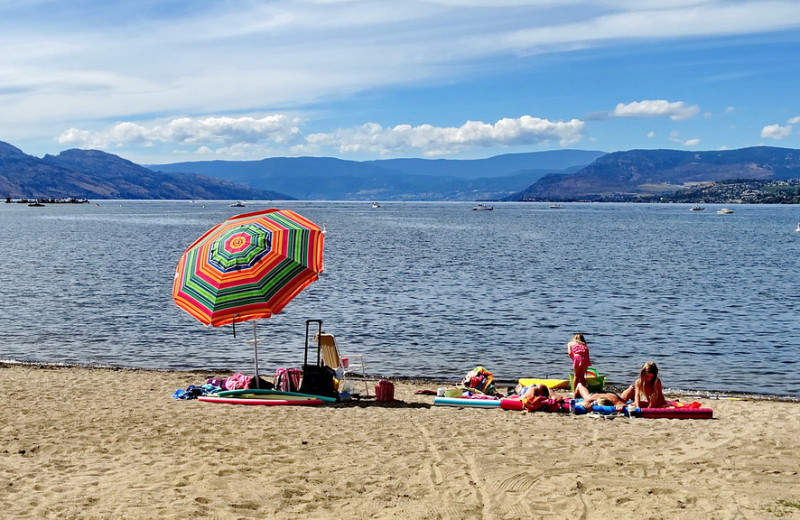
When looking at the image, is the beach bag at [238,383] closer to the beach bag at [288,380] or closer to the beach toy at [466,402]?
the beach bag at [288,380]

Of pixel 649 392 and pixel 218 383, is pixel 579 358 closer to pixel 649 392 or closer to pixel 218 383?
pixel 649 392

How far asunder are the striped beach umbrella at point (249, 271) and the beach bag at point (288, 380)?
1928 mm

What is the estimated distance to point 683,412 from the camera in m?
14.4

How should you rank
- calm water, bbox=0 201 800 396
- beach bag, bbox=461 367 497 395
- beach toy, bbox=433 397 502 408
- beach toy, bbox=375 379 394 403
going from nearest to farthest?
beach toy, bbox=433 397 502 408, beach toy, bbox=375 379 394 403, beach bag, bbox=461 367 497 395, calm water, bbox=0 201 800 396

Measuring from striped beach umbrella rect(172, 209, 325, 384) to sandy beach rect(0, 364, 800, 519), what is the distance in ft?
6.07

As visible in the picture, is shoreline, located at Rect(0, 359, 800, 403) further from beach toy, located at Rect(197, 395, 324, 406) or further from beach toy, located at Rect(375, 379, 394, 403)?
beach toy, located at Rect(197, 395, 324, 406)

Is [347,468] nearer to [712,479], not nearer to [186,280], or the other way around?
[712,479]

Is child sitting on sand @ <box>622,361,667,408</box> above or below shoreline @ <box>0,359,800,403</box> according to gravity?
above

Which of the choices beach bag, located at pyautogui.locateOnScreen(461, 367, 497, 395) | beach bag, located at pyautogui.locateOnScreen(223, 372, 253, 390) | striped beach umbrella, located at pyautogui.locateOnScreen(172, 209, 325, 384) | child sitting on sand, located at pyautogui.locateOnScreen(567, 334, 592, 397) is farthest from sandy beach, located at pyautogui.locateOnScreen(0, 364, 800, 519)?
striped beach umbrella, located at pyautogui.locateOnScreen(172, 209, 325, 384)

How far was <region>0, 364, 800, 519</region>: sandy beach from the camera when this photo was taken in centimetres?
916

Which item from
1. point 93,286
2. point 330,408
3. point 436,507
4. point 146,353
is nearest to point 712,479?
point 436,507

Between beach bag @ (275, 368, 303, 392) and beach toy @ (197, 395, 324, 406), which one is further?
beach bag @ (275, 368, 303, 392)

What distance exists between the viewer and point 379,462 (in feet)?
36.2

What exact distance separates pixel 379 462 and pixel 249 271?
187 inches
